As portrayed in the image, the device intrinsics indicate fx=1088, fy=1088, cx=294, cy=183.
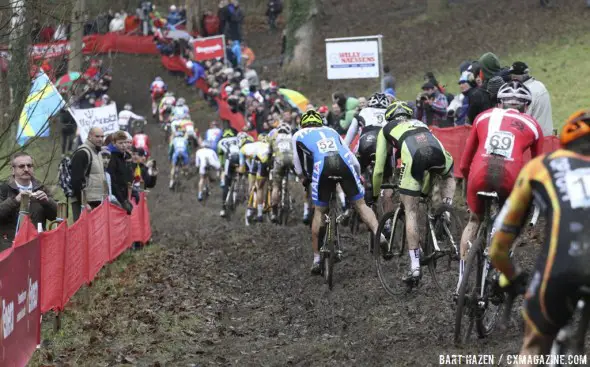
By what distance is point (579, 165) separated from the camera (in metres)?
5.52

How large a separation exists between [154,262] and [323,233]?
3716 millimetres

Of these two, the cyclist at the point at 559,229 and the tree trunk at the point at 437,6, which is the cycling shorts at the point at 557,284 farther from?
the tree trunk at the point at 437,6

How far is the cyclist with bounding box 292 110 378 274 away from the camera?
12.9m

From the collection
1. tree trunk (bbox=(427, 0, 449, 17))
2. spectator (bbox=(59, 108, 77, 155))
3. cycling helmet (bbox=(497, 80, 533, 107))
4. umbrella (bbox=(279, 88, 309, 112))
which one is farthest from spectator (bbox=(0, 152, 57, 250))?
tree trunk (bbox=(427, 0, 449, 17))

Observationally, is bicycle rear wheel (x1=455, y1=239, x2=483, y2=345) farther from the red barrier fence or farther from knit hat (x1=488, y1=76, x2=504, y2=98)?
knit hat (x1=488, y1=76, x2=504, y2=98)

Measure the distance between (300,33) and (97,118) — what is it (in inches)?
751

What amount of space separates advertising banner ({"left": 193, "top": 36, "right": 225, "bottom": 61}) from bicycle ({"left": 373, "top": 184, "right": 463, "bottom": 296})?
2979 cm

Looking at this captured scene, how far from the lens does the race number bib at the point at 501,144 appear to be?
360 inches

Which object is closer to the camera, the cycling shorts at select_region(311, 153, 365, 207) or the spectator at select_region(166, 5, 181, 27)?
the cycling shorts at select_region(311, 153, 365, 207)

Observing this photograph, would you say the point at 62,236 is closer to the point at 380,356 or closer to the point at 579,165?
the point at 380,356

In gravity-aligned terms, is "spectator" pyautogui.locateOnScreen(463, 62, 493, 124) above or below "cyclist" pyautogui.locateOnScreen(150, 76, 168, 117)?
below

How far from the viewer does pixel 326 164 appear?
12914 millimetres

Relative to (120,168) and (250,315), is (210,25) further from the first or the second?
(250,315)

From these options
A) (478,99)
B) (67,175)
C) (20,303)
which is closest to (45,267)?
(20,303)
